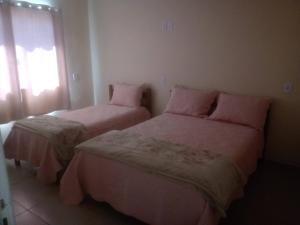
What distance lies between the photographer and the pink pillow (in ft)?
8.80

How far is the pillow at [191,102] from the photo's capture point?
306 centimetres

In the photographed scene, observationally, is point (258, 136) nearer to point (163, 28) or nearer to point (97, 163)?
point (97, 163)

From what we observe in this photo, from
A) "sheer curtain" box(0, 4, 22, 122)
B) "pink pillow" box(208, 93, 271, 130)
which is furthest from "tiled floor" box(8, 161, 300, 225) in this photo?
"sheer curtain" box(0, 4, 22, 122)

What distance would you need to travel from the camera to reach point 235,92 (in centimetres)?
305

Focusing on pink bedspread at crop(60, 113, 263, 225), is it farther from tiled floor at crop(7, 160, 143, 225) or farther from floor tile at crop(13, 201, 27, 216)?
floor tile at crop(13, 201, 27, 216)

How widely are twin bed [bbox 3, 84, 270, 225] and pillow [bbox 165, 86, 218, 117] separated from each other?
0.22 m

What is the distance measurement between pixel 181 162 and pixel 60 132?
4.52ft

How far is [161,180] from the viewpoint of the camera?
1695 mm

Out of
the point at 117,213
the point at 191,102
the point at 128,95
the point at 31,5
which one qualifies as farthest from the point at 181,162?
the point at 31,5

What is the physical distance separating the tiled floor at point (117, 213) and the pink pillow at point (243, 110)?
1.99 ft

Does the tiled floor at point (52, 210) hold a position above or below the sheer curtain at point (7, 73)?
below

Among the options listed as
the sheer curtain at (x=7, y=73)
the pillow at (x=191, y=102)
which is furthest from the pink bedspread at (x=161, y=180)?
the sheer curtain at (x=7, y=73)

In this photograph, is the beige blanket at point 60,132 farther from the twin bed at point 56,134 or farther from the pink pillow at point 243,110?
the pink pillow at point 243,110

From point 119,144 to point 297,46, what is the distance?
81.8 inches
